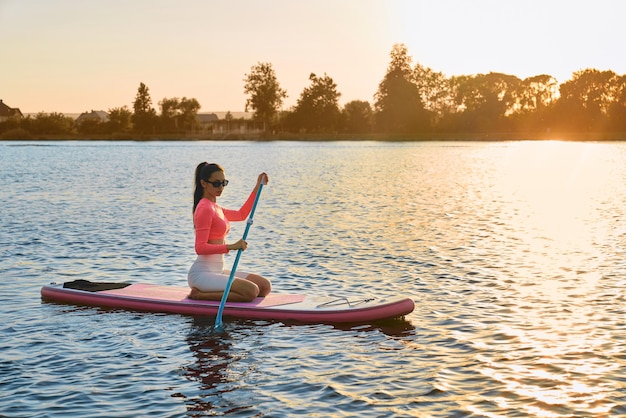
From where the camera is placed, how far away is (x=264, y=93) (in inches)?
5901

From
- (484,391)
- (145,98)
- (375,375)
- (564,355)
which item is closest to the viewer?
(484,391)

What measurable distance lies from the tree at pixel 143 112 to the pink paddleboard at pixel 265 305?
13508 cm

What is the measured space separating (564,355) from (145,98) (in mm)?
139282

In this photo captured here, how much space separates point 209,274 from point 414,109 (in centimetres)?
12017

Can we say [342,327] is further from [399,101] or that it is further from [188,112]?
[188,112]

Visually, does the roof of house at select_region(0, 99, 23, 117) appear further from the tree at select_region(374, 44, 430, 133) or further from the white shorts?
the white shorts

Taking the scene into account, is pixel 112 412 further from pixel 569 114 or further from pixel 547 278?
pixel 569 114

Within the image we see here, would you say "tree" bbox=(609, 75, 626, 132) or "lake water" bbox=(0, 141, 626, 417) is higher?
"tree" bbox=(609, 75, 626, 132)

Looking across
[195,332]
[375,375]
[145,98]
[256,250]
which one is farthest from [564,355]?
[145,98]

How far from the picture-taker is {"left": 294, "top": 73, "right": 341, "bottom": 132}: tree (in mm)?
134625

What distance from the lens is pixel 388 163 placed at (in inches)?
2606

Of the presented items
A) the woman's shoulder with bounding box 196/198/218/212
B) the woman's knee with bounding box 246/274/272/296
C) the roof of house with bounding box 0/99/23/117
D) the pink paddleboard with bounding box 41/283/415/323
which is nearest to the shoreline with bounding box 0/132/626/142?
the roof of house with bounding box 0/99/23/117

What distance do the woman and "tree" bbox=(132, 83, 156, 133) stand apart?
446ft

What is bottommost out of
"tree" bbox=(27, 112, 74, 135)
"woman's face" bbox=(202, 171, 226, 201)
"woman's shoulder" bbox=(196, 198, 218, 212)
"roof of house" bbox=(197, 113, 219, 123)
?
"woman's shoulder" bbox=(196, 198, 218, 212)
